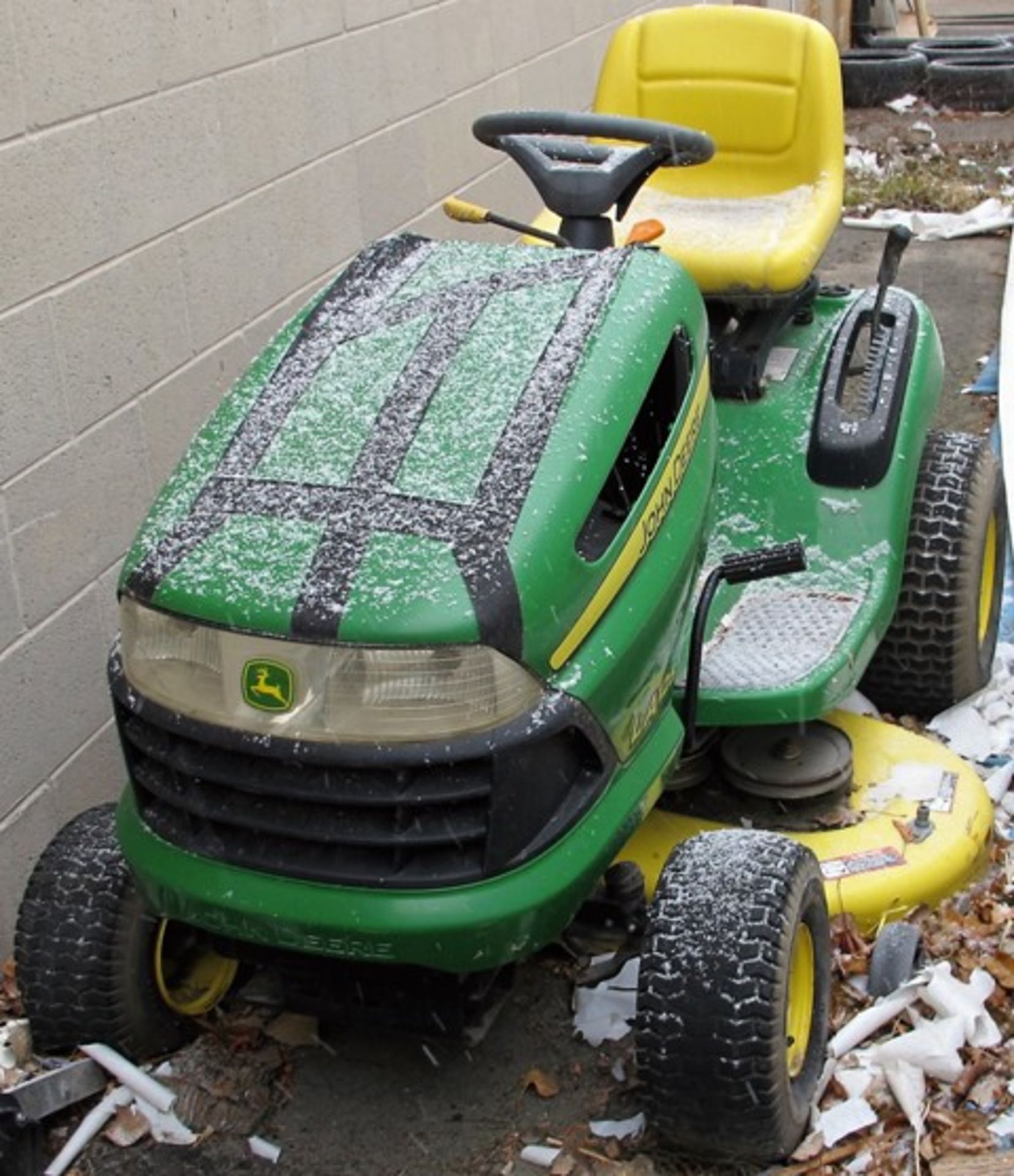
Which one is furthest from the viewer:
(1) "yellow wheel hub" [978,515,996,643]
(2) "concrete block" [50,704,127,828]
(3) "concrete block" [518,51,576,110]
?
(3) "concrete block" [518,51,576,110]

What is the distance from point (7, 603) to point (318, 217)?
161 cm

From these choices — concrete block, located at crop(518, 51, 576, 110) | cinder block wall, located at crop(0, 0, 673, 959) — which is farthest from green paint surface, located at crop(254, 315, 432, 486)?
concrete block, located at crop(518, 51, 576, 110)

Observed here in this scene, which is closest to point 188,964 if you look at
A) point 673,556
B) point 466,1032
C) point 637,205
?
point 466,1032

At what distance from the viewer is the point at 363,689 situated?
232 cm

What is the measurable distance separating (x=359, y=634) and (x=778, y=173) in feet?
7.32

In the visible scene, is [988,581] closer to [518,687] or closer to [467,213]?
Answer: [467,213]

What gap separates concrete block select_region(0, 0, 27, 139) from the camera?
10.0 ft

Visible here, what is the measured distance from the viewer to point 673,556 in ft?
8.97

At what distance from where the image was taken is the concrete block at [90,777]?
338 cm

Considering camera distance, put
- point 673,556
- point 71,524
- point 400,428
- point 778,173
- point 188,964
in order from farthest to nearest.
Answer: point 778,173
point 71,524
point 188,964
point 673,556
point 400,428

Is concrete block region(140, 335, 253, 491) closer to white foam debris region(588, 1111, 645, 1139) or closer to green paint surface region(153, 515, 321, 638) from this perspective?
green paint surface region(153, 515, 321, 638)

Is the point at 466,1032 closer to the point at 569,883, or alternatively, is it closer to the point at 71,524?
the point at 569,883

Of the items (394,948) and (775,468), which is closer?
(394,948)

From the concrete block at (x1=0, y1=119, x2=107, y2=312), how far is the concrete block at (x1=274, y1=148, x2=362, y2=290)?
0.84 m
